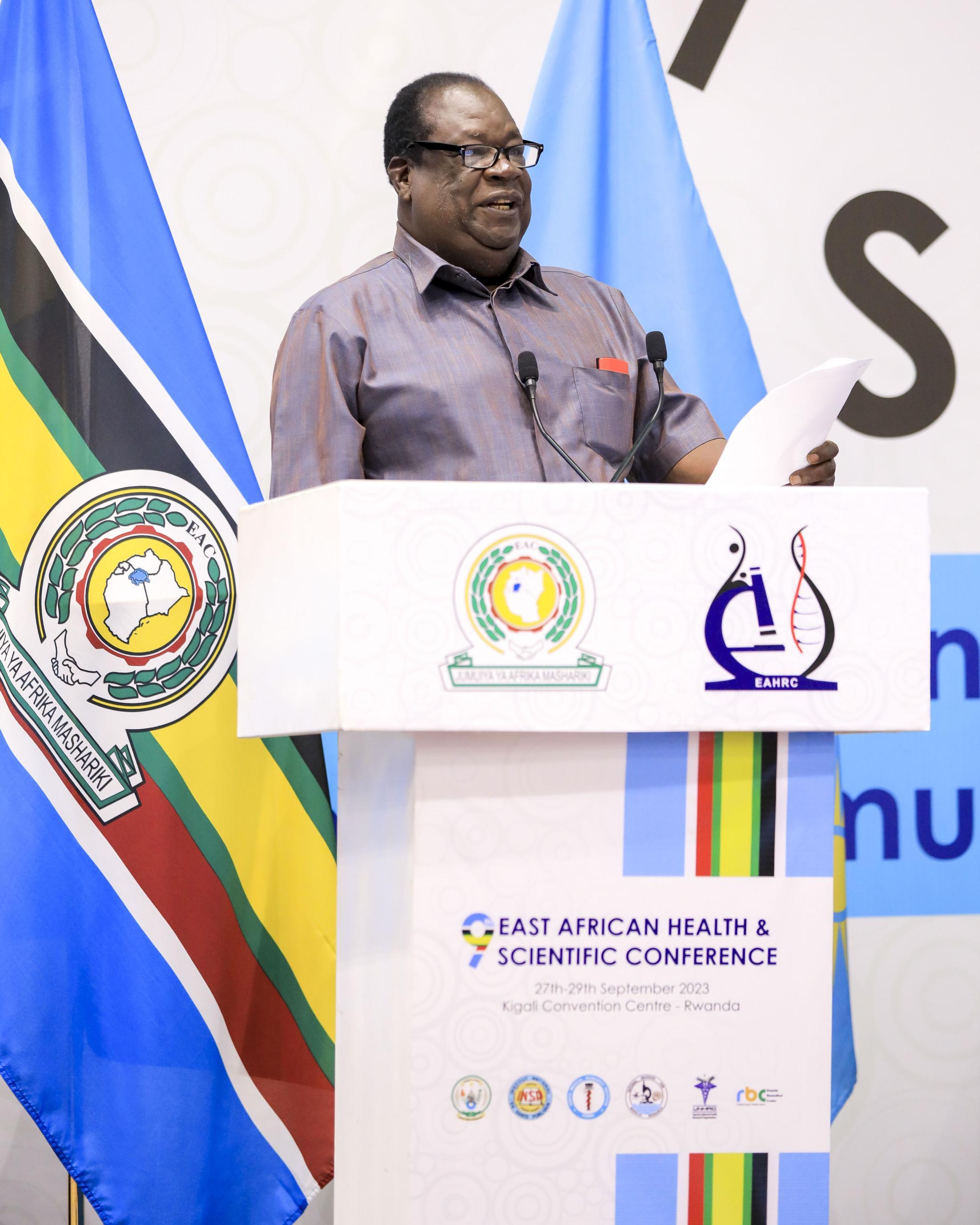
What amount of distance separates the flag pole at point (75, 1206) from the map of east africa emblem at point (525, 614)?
4.79ft

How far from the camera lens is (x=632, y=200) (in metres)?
2.16

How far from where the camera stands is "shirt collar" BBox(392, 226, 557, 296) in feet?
5.30

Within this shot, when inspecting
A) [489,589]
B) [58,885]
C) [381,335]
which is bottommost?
[58,885]

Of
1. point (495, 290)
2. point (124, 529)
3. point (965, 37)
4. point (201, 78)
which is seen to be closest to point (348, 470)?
point (495, 290)

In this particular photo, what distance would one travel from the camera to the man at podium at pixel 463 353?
150 centimetres

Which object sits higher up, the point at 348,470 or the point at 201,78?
the point at 201,78

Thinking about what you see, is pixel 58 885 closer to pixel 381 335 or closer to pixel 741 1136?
pixel 381 335

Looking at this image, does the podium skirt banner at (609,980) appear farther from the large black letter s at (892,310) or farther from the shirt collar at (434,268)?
the large black letter s at (892,310)

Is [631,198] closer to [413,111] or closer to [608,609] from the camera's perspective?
[413,111]

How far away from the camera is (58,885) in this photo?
1.74 m

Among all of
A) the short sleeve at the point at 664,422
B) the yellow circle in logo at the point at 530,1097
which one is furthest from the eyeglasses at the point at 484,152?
the yellow circle in logo at the point at 530,1097

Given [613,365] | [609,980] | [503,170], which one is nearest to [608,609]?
[609,980]

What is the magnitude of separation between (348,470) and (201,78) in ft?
3.43

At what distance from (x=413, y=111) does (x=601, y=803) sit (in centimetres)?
118
